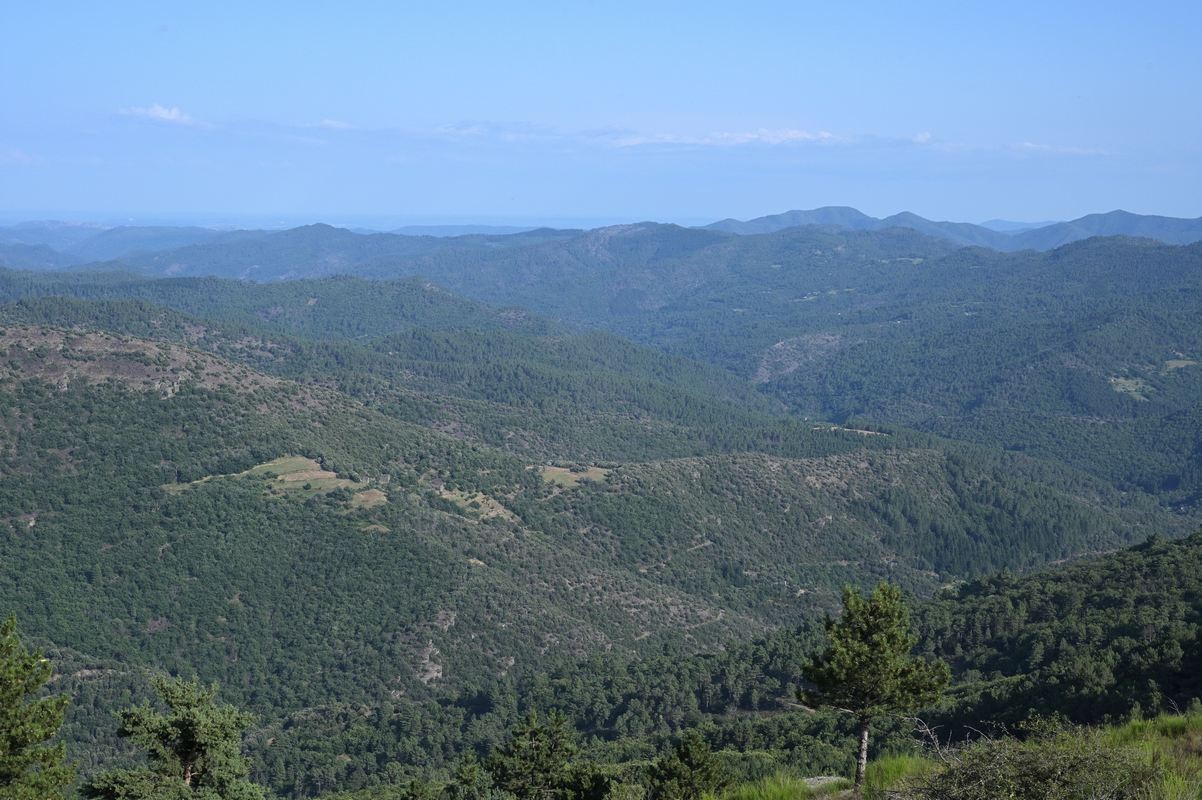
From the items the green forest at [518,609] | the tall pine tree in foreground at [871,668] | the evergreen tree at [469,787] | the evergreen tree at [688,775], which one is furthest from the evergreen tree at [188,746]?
the evergreen tree at [469,787]

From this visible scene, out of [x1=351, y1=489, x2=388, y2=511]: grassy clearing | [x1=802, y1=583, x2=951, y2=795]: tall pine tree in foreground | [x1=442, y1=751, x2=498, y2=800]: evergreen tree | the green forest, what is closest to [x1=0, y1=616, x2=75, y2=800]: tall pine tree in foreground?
the green forest

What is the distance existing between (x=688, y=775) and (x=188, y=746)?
43.1 ft

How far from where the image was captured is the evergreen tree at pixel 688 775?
926 inches

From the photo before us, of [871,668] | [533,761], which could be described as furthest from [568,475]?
[871,668]

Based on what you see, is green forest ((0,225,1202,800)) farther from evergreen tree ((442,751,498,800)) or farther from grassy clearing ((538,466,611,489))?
grassy clearing ((538,466,611,489))

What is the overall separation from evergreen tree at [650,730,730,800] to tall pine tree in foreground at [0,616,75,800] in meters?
13.7

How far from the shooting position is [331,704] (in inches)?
2830

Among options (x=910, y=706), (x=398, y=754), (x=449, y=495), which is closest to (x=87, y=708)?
(x=398, y=754)

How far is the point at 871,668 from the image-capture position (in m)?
19.2

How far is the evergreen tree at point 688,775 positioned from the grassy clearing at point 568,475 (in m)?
89.0

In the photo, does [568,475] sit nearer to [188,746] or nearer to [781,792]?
[188,746]

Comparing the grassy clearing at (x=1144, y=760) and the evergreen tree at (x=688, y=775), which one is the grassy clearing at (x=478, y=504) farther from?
the grassy clearing at (x=1144, y=760)

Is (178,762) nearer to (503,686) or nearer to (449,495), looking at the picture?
(503,686)

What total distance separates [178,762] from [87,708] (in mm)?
53630
